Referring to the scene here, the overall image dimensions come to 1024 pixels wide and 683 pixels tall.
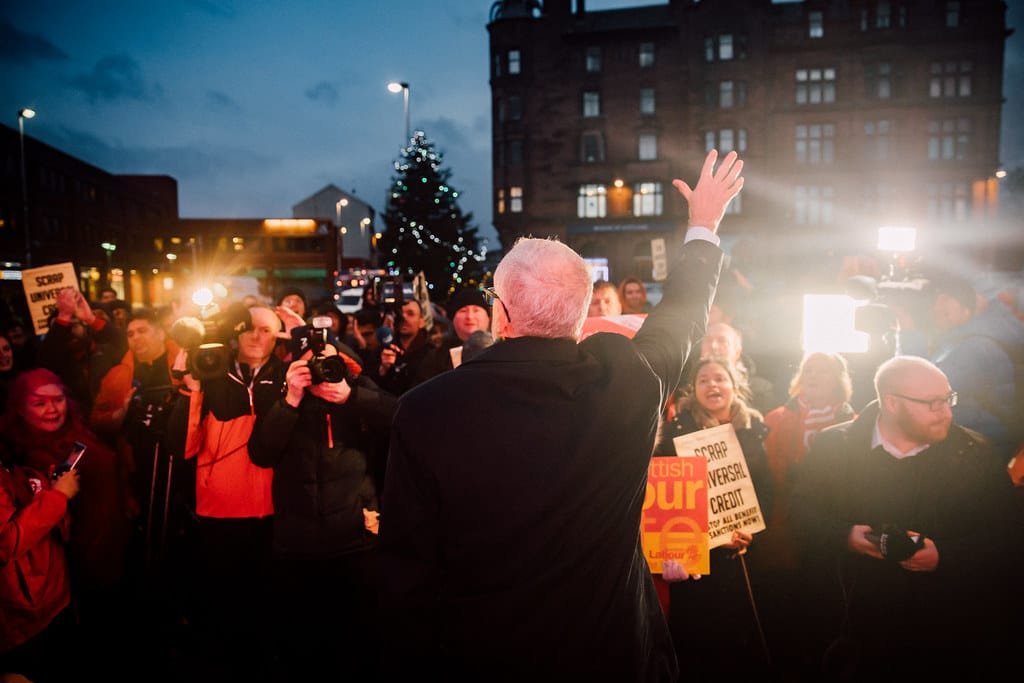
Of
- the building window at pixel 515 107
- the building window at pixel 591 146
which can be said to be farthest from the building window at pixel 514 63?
the building window at pixel 591 146

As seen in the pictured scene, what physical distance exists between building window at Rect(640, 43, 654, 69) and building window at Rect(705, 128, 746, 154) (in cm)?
605

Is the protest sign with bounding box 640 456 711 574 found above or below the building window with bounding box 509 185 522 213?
below

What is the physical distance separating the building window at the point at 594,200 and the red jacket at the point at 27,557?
39.1 metres

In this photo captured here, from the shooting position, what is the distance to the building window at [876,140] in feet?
121

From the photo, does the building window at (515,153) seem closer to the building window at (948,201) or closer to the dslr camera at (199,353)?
the building window at (948,201)

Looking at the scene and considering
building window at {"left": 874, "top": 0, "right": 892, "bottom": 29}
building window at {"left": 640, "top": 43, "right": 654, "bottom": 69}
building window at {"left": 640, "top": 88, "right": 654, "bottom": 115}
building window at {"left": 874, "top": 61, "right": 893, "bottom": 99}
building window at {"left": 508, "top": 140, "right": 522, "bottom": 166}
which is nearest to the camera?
building window at {"left": 874, "top": 0, "right": 892, "bottom": 29}

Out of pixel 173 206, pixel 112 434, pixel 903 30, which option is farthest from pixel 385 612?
pixel 173 206

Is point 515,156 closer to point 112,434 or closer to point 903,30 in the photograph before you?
point 903,30

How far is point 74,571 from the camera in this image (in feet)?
13.1

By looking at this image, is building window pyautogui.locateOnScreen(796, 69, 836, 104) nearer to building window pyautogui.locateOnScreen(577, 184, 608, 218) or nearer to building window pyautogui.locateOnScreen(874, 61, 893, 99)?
building window pyautogui.locateOnScreen(874, 61, 893, 99)

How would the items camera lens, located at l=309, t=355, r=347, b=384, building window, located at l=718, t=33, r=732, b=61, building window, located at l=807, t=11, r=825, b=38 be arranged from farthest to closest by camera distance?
1. building window, located at l=718, t=33, r=732, b=61
2. building window, located at l=807, t=11, r=825, b=38
3. camera lens, located at l=309, t=355, r=347, b=384

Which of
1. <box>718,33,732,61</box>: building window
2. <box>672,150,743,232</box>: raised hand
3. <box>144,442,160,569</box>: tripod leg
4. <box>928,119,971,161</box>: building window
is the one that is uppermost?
<box>718,33,732,61</box>: building window

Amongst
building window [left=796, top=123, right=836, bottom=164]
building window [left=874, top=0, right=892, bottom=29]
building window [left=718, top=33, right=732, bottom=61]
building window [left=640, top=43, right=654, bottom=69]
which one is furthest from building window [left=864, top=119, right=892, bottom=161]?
building window [left=640, top=43, right=654, bottom=69]

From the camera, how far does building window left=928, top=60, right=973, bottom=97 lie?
36.0 metres
